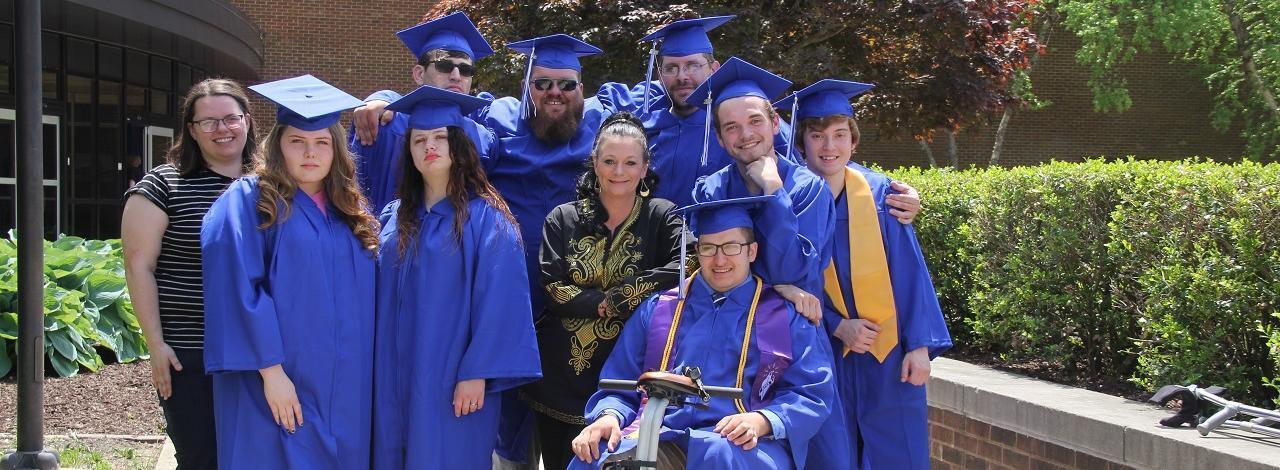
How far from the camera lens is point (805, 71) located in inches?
381

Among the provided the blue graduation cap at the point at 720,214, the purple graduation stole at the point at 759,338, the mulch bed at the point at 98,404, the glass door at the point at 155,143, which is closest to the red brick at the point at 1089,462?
the purple graduation stole at the point at 759,338

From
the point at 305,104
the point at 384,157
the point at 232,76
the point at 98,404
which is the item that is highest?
the point at 232,76

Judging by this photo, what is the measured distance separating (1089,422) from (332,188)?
9.43ft

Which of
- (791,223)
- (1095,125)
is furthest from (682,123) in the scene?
(1095,125)

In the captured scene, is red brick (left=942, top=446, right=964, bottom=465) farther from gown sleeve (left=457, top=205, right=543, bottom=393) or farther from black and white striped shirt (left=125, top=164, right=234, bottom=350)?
black and white striped shirt (left=125, top=164, right=234, bottom=350)

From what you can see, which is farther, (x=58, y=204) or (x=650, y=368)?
(x=58, y=204)

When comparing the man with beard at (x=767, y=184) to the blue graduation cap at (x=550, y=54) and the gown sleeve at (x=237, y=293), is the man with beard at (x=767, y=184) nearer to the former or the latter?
the blue graduation cap at (x=550, y=54)

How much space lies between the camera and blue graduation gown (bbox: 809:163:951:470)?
391 centimetres

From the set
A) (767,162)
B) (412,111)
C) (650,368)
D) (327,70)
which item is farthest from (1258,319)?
(327,70)

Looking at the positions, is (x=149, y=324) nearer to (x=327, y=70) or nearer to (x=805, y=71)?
(x=805, y=71)

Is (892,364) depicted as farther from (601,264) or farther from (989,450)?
(989,450)

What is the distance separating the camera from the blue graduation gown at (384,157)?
14.1ft

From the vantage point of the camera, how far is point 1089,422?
4.32 m

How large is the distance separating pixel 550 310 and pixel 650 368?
1.69 ft
